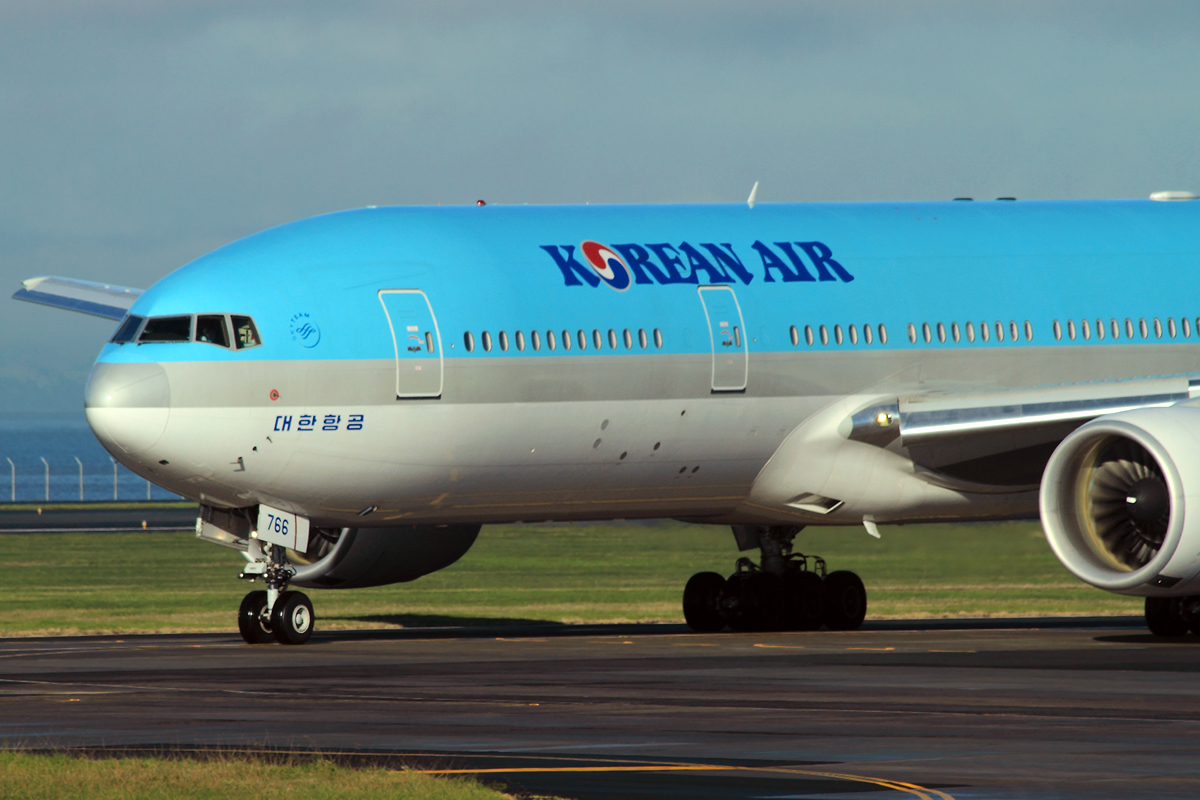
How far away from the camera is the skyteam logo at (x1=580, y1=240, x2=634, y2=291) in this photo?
26375 mm

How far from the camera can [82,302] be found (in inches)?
1283

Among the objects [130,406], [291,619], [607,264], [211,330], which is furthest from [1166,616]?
[130,406]

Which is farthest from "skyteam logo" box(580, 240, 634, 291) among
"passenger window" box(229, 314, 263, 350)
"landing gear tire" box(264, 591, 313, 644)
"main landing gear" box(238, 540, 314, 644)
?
"landing gear tire" box(264, 591, 313, 644)

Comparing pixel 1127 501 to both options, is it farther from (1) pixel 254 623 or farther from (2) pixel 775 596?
(1) pixel 254 623

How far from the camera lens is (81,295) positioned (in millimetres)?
32906

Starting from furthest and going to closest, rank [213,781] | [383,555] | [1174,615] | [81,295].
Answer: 1. [81,295]
2. [383,555]
3. [1174,615]
4. [213,781]

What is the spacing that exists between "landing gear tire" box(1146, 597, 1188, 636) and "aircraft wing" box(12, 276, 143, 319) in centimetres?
1495

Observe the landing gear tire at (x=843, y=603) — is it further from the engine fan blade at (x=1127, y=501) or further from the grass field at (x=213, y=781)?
the grass field at (x=213, y=781)

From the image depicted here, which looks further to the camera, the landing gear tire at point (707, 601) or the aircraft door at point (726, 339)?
the landing gear tire at point (707, 601)

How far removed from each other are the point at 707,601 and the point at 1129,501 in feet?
25.8

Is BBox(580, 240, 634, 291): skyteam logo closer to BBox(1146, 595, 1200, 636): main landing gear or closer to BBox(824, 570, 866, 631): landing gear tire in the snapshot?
BBox(824, 570, 866, 631): landing gear tire

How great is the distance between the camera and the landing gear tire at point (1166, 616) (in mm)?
26906

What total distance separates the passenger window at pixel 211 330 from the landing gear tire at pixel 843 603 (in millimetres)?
9753

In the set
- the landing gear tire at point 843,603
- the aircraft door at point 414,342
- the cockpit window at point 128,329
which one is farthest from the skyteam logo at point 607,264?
the landing gear tire at point 843,603
